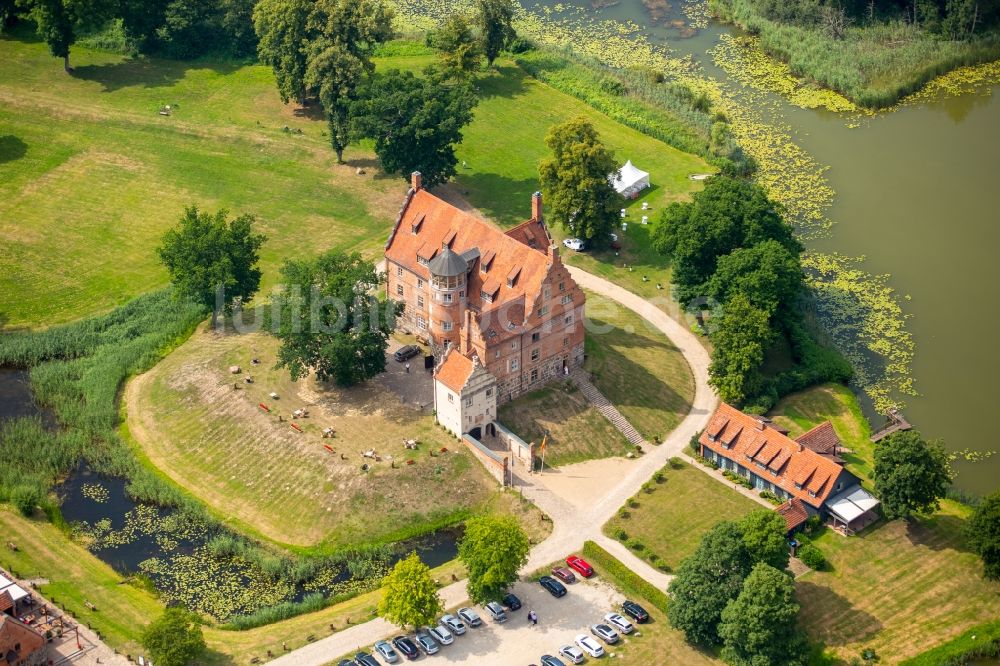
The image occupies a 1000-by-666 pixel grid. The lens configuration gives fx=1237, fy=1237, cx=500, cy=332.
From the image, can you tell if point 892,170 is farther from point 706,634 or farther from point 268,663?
point 268,663

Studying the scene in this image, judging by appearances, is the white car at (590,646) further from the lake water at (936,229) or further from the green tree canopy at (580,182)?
the green tree canopy at (580,182)

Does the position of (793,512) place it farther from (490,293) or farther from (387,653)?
(387,653)

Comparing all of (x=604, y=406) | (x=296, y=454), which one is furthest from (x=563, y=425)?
(x=296, y=454)

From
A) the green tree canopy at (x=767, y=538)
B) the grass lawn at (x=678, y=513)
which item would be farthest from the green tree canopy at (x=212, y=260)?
the green tree canopy at (x=767, y=538)

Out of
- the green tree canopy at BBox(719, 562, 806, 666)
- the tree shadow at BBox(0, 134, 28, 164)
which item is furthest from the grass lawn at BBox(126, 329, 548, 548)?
the tree shadow at BBox(0, 134, 28, 164)

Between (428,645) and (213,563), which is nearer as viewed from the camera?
(428,645)

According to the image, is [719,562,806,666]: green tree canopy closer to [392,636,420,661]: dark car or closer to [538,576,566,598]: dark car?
[538,576,566,598]: dark car

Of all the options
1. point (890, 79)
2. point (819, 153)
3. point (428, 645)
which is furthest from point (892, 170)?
point (428, 645)
